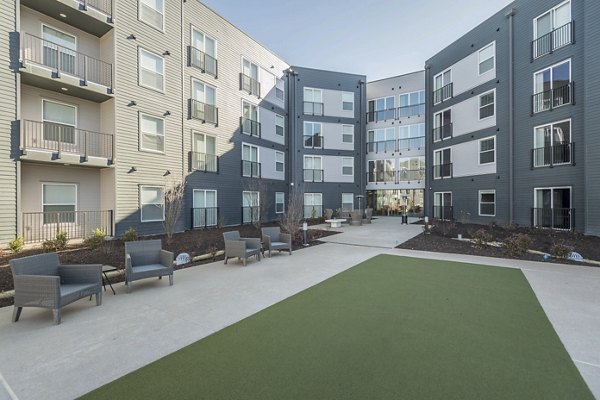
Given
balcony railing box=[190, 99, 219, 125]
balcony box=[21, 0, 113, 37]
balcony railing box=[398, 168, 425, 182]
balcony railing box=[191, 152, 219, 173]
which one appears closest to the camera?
balcony box=[21, 0, 113, 37]

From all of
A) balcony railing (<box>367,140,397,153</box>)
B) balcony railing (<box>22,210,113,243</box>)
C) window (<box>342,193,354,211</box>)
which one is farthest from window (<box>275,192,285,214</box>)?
balcony railing (<box>22,210,113,243</box>)

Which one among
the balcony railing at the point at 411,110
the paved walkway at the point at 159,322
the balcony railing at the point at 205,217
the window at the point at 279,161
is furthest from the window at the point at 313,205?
the paved walkway at the point at 159,322

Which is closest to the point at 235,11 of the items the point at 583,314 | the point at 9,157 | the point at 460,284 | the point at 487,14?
the point at 9,157

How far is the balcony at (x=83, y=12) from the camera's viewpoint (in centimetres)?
999

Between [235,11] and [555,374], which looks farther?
[235,11]

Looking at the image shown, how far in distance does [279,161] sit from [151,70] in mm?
11318

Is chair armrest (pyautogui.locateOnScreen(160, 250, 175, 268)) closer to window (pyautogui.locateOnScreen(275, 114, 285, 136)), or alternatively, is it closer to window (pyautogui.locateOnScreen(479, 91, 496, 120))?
window (pyautogui.locateOnScreen(275, 114, 285, 136))

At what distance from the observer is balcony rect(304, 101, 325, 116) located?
2460 centimetres

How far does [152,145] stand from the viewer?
1336cm

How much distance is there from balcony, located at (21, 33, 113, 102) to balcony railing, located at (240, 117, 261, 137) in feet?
26.9

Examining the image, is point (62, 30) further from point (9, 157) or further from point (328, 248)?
point (328, 248)

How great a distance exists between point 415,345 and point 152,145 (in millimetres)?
13902

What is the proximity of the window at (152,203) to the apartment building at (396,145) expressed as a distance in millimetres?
19980

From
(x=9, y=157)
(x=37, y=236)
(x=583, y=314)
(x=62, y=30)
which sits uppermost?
(x=62, y=30)
